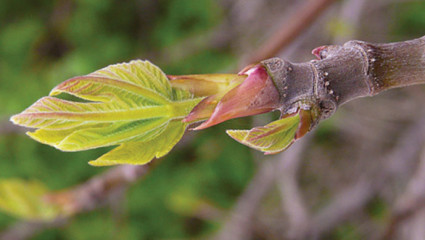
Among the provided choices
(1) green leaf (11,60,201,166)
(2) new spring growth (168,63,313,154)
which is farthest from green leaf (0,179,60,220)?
(2) new spring growth (168,63,313,154)

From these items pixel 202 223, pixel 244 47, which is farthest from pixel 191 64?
pixel 202 223

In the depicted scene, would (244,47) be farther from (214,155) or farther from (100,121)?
(100,121)

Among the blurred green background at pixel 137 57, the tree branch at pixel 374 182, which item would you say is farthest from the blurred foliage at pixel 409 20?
the tree branch at pixel 374 182

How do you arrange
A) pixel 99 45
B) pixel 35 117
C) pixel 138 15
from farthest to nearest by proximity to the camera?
1. pixel 138 15
2. pixel 99 45
3. pixel 35 117

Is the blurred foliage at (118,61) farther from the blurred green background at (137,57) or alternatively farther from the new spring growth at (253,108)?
the new spring growth at (253,108)

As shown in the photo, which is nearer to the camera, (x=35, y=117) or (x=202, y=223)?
(x=35, y=117)

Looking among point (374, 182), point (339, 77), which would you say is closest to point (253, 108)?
point (339, 77)

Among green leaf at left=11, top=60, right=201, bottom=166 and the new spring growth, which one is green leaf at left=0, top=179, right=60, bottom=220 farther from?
the new spring growth
